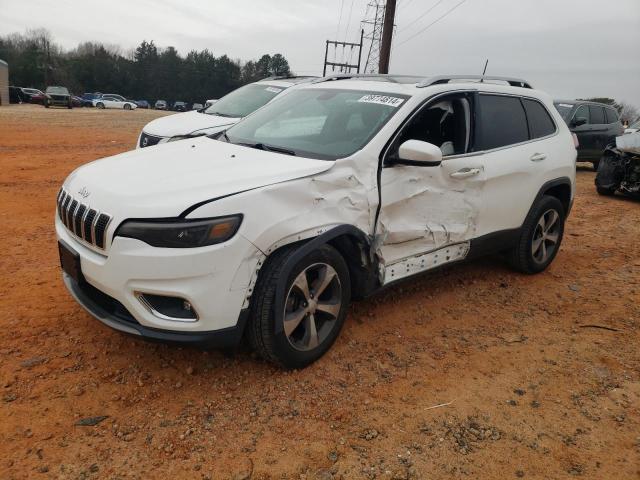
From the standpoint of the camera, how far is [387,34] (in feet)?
58.9

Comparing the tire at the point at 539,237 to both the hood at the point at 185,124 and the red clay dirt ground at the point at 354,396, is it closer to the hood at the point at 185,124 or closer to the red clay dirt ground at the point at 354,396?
the red clay dirt ground at the point at 354,396

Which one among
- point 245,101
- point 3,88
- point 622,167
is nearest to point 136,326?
point 245,101

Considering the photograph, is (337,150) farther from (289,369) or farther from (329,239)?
(289,369)

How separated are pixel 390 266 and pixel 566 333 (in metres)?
1.57

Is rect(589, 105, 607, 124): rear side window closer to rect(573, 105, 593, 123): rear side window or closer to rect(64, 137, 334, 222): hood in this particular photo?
rect(573, 105, 593, 123): rear side window

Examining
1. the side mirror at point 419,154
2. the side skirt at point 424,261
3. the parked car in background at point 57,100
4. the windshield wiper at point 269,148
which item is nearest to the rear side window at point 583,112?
the side skirt at point 424,261

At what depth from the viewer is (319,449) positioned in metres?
2.54

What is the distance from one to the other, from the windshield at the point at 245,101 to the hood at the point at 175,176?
187 inches

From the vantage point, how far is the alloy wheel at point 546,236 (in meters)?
4.98

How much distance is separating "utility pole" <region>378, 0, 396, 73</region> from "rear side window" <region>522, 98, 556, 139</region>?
13.5 m

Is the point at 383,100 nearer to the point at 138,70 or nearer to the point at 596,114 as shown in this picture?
the point at 596,114

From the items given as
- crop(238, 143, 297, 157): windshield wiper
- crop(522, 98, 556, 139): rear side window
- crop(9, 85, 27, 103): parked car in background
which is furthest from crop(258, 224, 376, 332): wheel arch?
crop(9, 85, 27, 103): parked car in background

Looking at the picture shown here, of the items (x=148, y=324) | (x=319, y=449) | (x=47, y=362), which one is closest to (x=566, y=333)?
(x=319, y=449)

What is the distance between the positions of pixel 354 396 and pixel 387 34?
17.2 meters
